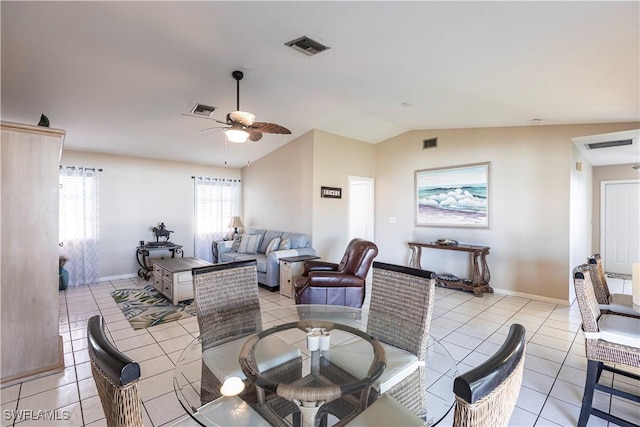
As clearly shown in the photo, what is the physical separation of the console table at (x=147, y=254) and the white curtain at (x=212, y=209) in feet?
2.43

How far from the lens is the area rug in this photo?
350 centimetres

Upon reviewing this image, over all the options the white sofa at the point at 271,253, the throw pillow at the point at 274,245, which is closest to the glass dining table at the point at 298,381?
the white sofa at the point at 271,253

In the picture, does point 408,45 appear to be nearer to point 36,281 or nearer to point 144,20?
point 144,20

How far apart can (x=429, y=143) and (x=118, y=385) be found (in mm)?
5574

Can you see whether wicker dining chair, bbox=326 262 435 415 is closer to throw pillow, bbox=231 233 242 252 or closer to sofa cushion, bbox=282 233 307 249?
sofa cushion, bbox=282 233 307 249

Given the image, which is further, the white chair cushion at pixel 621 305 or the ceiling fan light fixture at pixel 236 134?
the ceiling fan light fixture at pixel 236 134

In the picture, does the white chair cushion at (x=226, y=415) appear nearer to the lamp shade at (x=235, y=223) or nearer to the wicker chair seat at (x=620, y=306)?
the wicker chair seat at (x=620, y=306)

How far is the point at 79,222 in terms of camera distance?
5156mm

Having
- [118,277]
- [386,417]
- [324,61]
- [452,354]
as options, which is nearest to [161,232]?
[118,277]

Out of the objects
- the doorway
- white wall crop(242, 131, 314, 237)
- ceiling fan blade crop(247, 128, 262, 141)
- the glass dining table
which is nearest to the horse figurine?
white wall crop(242, 131, 314, 237)

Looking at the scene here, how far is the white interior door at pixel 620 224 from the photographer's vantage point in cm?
560

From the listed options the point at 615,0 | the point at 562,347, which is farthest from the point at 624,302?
the point at 615,0

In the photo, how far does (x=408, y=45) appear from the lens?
2293 millimetres

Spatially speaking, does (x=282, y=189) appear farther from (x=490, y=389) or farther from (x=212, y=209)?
(x=490, y=389)
